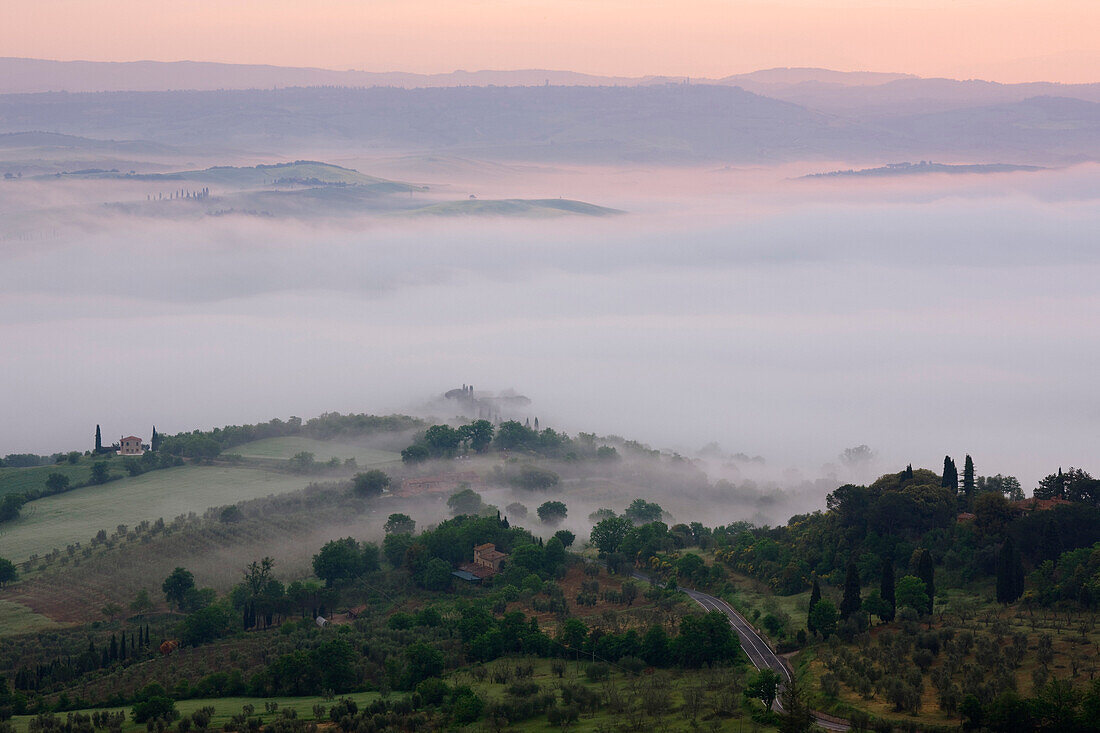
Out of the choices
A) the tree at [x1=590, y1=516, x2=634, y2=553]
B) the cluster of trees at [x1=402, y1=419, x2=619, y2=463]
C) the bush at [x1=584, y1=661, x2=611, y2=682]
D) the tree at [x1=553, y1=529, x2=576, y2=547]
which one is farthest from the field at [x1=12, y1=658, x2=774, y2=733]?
the cluster of trees at [x1=402, y1=419, x2=619, y2=463]

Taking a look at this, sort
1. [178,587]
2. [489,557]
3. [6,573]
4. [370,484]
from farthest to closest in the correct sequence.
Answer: [370,484], [489,557], [6,573], [178,587]

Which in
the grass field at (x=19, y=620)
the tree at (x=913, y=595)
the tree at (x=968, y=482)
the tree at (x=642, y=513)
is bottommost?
the grass field at (x=19, y=620)

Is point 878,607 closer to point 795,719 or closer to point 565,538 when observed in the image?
point 795,719

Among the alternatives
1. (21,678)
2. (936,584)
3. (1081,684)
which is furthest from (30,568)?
(1081,684)

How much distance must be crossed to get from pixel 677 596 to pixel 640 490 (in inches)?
1695

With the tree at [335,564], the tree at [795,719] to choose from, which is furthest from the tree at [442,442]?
the tree at [795,719]

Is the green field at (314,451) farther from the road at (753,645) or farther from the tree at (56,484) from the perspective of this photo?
the road at (753,645)

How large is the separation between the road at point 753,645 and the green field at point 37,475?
62335 mm

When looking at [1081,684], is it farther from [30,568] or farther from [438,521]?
[30,568]

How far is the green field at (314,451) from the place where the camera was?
112062mm

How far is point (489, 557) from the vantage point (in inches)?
2884

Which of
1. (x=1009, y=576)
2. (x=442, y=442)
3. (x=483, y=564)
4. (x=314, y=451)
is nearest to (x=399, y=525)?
(x=483, y=564)

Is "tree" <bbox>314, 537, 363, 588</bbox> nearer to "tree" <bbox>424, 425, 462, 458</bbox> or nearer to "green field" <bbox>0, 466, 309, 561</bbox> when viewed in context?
"green field" <bbox>0, 466, 309, 561</bbox>

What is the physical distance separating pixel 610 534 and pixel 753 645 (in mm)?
22420
